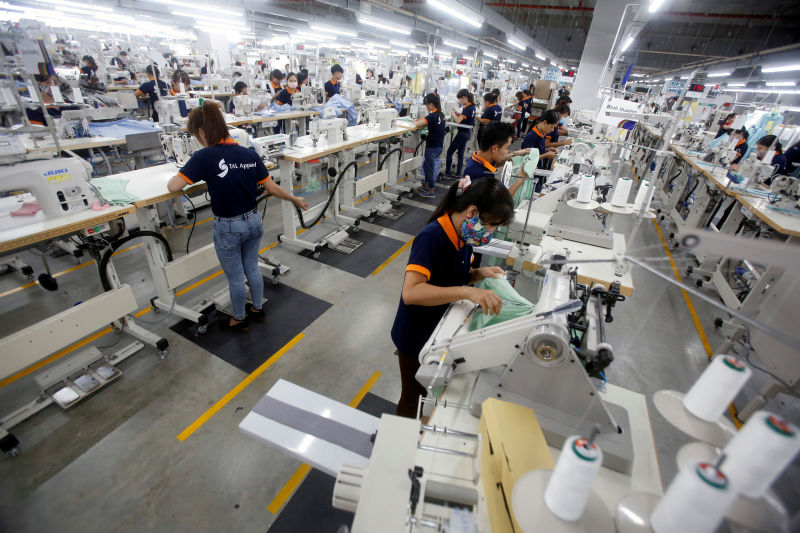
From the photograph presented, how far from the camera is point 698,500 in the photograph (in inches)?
22.8

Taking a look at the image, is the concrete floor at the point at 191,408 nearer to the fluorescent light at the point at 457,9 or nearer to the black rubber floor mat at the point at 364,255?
the black rubber floor mat at the point at 364,255

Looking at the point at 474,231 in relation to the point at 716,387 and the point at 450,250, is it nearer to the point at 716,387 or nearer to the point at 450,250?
the point at 450,250

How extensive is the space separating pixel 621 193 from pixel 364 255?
2.95 m

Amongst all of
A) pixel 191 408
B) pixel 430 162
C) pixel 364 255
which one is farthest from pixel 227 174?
pixel 430 162

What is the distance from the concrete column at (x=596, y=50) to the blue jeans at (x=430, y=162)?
4.75m

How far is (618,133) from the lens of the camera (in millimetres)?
5551

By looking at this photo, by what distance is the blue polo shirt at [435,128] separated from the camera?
6070 mm

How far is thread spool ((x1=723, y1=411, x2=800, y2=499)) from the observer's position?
0.56 metres

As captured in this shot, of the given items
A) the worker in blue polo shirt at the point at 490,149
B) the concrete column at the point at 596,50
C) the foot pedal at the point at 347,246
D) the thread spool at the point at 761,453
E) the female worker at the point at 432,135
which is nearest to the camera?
the thread spool at the point at 761,453

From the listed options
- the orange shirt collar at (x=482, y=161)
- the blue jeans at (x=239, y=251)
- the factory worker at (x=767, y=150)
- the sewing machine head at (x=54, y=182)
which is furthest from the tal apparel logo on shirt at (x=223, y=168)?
the factory worker at (x=767, y=150)

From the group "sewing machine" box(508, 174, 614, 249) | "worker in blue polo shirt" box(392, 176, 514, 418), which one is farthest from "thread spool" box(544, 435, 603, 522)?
"sewing machine" box(508, 174, 614, 249)

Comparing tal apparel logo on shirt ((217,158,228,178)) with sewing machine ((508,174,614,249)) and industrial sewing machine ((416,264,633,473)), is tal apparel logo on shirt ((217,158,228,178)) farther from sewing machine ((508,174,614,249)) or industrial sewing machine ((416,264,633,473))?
sewing machine ((508,174,614,249))

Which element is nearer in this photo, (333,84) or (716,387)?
(716,387)

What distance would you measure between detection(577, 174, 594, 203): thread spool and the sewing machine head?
3536 mm
